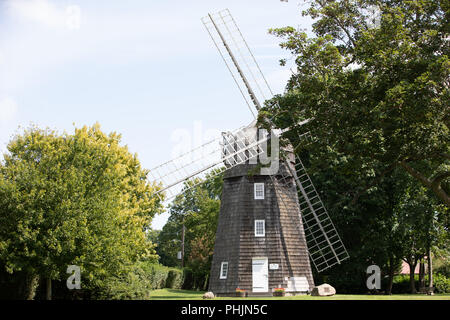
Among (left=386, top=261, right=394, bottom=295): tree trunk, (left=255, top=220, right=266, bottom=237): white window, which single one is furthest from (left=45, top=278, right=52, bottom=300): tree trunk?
(left=386, top=261, right=394, bottom=295): tree trunk

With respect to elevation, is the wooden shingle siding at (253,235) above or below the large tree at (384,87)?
below

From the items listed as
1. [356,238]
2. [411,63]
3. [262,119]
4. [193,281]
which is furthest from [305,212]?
[193,281]

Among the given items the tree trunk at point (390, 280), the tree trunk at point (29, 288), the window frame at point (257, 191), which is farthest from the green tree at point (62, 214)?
the tree trunk at point (390, 280)

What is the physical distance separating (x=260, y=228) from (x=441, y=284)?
2177 cm

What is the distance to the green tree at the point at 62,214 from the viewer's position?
21.3 meters

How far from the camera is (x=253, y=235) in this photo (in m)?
29.5

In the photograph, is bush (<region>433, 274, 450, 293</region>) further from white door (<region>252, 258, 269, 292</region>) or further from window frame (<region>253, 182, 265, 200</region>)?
window frame (<region>253, 182, 265, 200</region>)

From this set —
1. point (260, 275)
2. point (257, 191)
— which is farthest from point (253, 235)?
point (257, 191)

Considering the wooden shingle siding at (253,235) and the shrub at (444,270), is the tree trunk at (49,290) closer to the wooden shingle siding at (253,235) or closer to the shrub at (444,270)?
the wooden shingle siding at (253,235)

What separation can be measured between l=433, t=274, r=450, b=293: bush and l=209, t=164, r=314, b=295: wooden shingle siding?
59.0 feet

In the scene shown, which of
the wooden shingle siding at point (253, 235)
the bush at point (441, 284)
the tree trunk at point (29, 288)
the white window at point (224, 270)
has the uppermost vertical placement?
the wooden shingle siding at point (253, 235)

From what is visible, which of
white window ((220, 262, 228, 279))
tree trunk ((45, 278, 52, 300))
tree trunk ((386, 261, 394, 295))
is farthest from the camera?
tree trunk ((386, 261, 394, 295))

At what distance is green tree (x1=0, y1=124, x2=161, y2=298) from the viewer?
21.3 metres

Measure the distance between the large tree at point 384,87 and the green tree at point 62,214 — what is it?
963 cm
